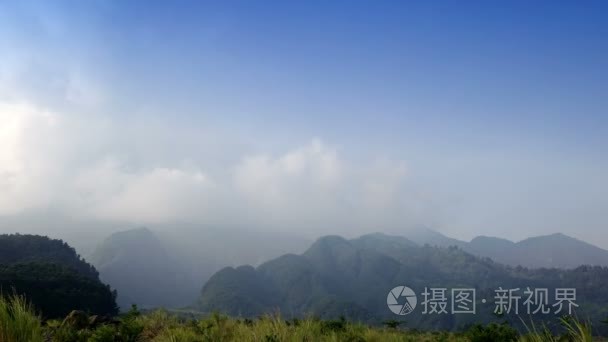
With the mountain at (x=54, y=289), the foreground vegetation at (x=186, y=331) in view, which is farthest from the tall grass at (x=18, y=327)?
the mountain at (x=54, y=289)

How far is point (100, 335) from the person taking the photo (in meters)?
9.20

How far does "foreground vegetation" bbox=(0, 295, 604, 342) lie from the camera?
22.1 feet

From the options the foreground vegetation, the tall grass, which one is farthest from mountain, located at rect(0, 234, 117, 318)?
the tall grass

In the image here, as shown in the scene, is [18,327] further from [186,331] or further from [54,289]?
[54,289]

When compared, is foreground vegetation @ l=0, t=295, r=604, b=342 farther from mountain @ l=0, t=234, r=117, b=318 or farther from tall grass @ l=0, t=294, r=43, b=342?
mountain @ l=0, t=234, r=117, b=318

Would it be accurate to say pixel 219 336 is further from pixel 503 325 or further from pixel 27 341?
pixel 503 325

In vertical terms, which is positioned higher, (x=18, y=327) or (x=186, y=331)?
(x=18, y=327)

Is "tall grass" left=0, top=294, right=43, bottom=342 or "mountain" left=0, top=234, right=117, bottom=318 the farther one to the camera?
"mountain" left=0, top=234, right=117, bottom=318

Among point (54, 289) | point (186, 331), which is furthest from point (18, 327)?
point (54, 289)

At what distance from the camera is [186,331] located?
9.98 metres

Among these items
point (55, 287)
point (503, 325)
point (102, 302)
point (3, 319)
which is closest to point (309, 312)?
point (503, 325)

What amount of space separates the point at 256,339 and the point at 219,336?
2.44m

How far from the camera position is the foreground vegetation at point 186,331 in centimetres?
674

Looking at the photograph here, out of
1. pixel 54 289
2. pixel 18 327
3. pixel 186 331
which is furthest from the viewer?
pixel 54 289
